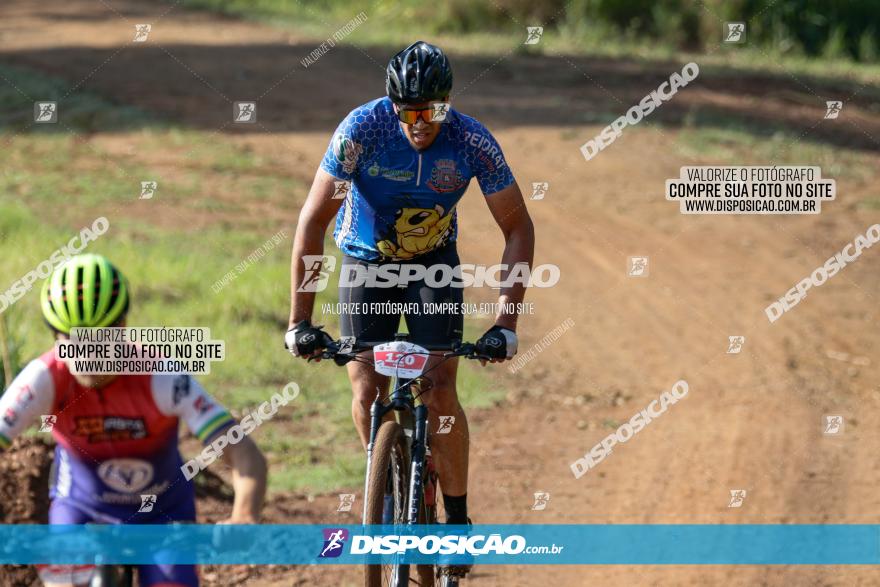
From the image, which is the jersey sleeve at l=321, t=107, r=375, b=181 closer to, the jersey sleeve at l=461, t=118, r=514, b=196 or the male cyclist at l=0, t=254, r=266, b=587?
the jersey sleeve at l=461, t=118, r=514, b=196

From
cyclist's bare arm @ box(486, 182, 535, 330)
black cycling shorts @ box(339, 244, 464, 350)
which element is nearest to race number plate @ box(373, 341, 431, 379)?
black cycling shorts @ box(339, 244, 464, 350)

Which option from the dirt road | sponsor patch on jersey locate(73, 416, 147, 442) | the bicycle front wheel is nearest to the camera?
sponsor patch on jersey locate(73, 416, 147, 442)

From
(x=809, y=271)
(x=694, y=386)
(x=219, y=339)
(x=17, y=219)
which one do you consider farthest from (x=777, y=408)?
(x=17, y=219)

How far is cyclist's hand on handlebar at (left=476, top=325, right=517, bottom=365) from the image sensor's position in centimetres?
564

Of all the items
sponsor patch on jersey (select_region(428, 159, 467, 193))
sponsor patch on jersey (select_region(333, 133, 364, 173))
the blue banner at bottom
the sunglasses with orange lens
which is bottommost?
the blue banner at bottom

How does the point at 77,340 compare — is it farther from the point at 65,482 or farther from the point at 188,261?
the point at 188,261

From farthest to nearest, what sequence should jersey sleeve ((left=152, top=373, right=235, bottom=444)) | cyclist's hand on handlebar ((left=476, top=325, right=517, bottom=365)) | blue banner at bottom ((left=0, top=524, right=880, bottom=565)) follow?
1. blue banner at bottom ((left=0, top=524, right=880, bottom=565))
2. cyclist's hand on handlebar ((left=476, top=325, right=517, bottom=365))
3. jersey sleeve ((left=152, top=373, right=235, bottom=444))

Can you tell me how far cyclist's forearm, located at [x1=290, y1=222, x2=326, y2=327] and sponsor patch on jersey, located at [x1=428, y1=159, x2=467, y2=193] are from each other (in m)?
0.62

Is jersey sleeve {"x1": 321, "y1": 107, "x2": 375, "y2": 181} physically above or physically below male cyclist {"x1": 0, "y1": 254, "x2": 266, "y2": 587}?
above

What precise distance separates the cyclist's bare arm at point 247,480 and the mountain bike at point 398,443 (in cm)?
114

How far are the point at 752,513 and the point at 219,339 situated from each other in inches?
201

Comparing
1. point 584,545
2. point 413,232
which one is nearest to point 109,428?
point 413,232

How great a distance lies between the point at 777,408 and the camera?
10023mm

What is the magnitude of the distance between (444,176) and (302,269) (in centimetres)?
84
